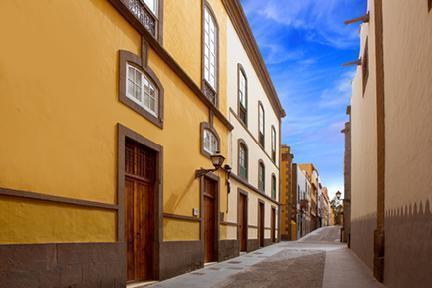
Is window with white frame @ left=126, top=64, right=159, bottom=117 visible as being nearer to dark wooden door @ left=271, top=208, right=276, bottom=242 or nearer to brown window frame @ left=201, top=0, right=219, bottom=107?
brown window frame @ left=201, top=0, right=219, bottom=107

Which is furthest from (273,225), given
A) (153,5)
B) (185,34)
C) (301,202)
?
(153,5)

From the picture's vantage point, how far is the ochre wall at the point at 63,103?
5.29m

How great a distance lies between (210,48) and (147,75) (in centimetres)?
537

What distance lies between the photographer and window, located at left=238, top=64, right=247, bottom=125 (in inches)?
719

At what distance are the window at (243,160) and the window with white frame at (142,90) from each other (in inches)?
343

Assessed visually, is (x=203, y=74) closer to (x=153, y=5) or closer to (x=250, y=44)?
(x=153, y=5)

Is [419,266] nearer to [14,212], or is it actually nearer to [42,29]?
[14,212]

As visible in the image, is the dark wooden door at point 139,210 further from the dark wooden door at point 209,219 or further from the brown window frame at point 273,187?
the brown window frame at point 273,187

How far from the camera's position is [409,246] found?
6676mm

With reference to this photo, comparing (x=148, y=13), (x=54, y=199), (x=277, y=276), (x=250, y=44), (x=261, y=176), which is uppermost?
(x=250, y=44)

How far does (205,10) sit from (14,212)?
10061 millimetres

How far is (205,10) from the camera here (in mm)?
13773

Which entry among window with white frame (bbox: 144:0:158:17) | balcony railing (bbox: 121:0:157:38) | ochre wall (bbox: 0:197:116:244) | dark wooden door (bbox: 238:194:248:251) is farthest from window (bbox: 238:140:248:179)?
ochre wall (bbox: 0:197:116:244)

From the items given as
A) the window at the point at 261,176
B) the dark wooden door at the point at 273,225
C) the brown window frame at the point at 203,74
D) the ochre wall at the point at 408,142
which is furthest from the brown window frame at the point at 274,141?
the ochre wall at the point at 408,142
